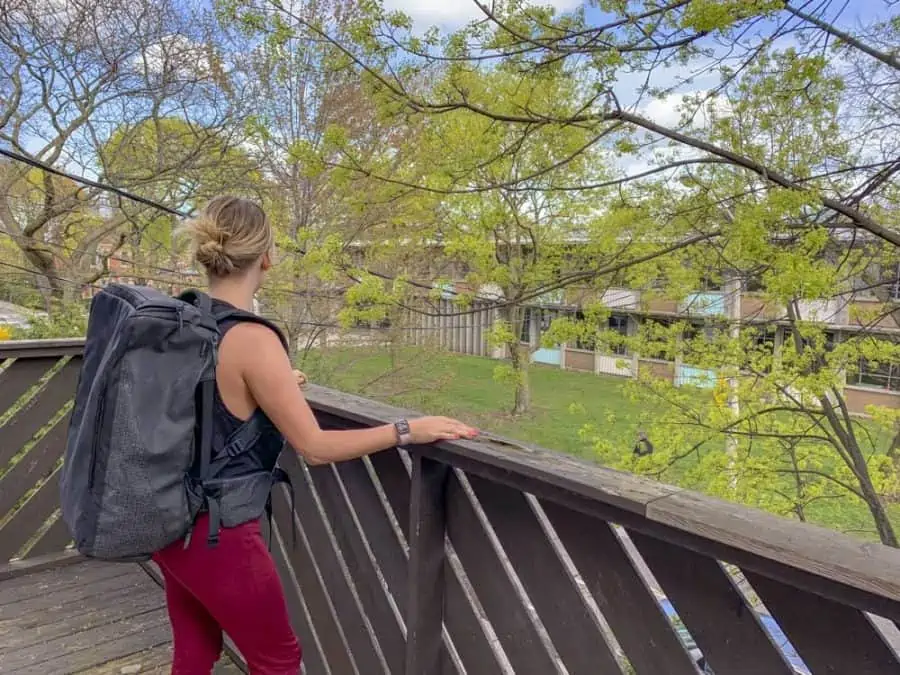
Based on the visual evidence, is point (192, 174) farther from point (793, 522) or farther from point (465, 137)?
point (793, 522)

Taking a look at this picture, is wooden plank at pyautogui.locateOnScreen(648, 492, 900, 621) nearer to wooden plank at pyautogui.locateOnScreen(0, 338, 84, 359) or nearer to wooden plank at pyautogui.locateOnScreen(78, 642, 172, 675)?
wooden plank at pyautogui.locateOnScreen(78, 642, 172, 675)

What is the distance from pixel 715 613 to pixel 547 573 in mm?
312

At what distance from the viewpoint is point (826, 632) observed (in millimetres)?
722

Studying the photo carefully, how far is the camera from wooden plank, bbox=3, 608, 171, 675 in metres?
2.05

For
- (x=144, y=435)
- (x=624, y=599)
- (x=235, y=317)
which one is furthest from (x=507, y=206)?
(x=624, y=599)

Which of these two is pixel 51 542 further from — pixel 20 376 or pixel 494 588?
pixel 494 588

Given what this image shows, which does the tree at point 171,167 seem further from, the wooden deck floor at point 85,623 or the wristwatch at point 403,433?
the wristwatch at point 403,433

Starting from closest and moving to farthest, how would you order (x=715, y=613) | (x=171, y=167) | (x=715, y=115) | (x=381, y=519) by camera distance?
(x=715, y=613), (x=381, y=519), (x=715, y=115), (x=171, y=167)

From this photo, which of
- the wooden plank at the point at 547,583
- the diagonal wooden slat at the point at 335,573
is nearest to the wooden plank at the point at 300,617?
the diagonal wooden slat at the point at 335,573

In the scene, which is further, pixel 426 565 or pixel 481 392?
pixel 481 392

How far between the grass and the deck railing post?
15.7ft

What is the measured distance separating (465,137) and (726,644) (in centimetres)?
483

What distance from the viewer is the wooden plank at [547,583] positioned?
1.02 meters

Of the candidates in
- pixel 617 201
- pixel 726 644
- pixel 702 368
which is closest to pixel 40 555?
pixel 726 644
